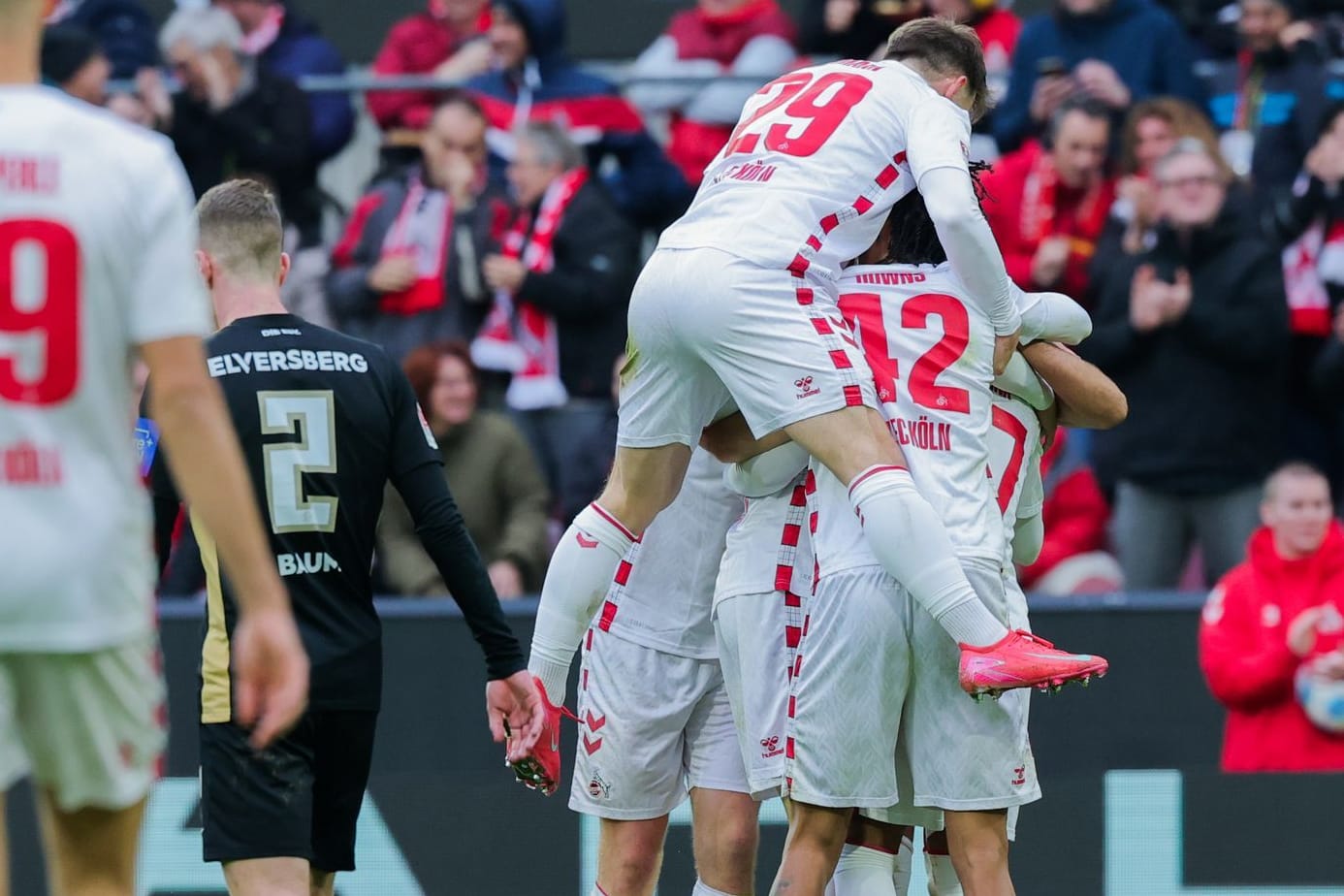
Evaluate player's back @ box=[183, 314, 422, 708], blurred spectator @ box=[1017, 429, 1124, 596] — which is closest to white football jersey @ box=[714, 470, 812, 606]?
player's back @ box=[183, 314, 422, 708]

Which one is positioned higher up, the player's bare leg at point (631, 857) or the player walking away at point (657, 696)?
the player walking away at point (657, 696)

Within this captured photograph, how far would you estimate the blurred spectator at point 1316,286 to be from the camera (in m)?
8.45

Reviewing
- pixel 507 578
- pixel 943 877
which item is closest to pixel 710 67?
pixel 507 578

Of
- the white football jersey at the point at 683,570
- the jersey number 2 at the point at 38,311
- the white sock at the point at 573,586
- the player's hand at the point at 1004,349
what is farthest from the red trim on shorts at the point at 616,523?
the jersey number 2 at the point at 38,311

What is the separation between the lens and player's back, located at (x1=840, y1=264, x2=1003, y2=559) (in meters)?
5.12

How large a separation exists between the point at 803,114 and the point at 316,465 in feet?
4.92

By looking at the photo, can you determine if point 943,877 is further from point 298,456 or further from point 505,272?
point 505,272

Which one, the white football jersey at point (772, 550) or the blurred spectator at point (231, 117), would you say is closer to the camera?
the white football jersey at point (772, 550)

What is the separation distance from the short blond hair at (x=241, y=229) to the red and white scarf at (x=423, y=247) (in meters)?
3.93

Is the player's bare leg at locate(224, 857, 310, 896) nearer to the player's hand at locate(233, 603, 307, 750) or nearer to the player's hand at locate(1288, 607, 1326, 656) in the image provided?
the player's hand at locate(233, 603, 307, 750)

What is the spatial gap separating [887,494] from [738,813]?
130 cm

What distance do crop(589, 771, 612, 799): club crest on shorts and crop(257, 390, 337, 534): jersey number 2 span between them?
135 centimetres

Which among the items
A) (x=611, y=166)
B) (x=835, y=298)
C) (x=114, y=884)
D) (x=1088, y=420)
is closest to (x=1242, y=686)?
(x=1088, y=420)

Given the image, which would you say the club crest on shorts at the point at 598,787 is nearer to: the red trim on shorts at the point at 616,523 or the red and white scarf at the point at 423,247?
the red trim on shorts at the point at 616,523
